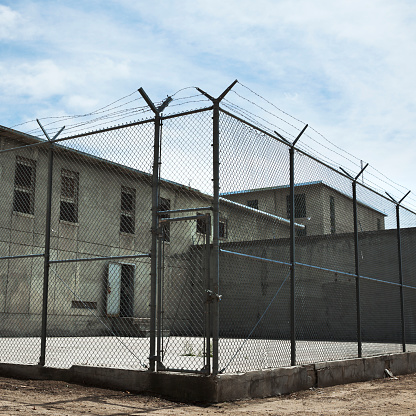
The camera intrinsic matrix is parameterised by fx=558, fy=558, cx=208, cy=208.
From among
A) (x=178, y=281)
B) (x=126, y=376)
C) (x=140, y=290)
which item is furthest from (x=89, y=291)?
(x=126, y=376)

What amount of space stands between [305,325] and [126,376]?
46.2ft

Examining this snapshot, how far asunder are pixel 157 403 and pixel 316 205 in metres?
5.57

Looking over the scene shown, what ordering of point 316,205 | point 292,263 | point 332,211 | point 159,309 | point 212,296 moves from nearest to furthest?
point 212,296 → point 159,309 → point 292,263 → point 316,205 → point 332,211

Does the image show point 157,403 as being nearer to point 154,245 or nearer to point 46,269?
point 154,245

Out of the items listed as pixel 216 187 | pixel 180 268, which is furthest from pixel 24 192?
pixel 216 187

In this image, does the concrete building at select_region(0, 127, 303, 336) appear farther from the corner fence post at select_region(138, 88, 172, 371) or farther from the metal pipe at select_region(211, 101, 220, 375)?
the metal pipe at select_region(211, 101, 220, 375)

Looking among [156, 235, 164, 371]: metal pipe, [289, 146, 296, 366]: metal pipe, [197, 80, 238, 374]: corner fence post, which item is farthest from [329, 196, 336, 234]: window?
[156, 235, 164, 371]: metal pipe

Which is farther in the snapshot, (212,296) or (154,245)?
(154,245)

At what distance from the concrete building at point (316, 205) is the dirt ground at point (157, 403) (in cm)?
255

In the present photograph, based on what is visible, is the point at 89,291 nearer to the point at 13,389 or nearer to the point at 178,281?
the point at 178,281

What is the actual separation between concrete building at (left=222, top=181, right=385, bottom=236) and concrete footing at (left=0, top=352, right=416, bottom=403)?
7.34 feet

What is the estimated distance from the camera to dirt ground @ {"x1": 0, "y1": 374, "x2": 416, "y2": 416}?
5.46 m

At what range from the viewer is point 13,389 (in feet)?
21.6

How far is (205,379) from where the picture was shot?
590cm
